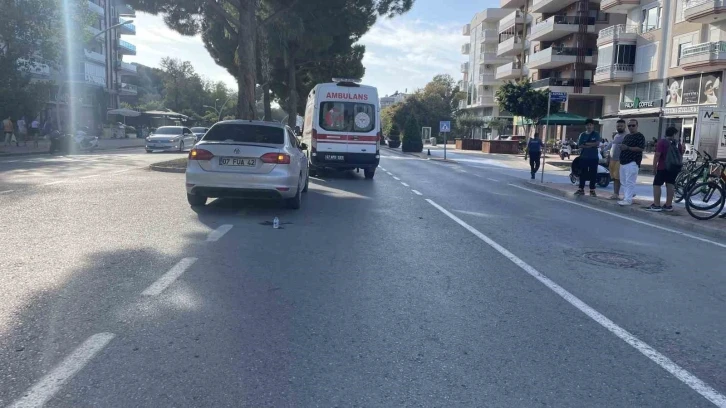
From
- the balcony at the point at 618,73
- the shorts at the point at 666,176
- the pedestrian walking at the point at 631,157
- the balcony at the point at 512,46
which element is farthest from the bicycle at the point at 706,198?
the balcony at the point at 512,46

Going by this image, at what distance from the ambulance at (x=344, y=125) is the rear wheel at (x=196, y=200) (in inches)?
300

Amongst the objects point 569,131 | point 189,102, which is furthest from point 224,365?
point 189,102

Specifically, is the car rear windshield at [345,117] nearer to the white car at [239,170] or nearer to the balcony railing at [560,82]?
the white car at [239,170]

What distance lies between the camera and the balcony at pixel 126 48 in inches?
2767

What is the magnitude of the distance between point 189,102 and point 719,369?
99.5 metres

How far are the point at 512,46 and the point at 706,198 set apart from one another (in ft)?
189

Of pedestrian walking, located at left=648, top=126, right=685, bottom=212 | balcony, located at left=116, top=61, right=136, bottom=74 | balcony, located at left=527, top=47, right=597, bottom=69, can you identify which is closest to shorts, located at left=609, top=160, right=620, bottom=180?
pedestrian walking, located at left=648, top=126, right=685, bottom=212

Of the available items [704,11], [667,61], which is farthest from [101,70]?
[704,11]

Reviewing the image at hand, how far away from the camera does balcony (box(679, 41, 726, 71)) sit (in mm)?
31984

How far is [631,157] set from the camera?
1331 cm

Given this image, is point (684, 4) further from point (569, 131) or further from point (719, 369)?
point (719, 369)

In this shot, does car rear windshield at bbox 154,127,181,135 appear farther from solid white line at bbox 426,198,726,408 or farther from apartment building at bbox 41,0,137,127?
solid white line at bbox 426,198,726,408

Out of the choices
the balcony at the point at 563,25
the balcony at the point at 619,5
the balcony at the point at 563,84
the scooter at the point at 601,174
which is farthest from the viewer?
Result: the balcony at the point at 563,84

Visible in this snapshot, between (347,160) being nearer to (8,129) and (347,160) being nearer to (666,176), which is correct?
(666,176)
